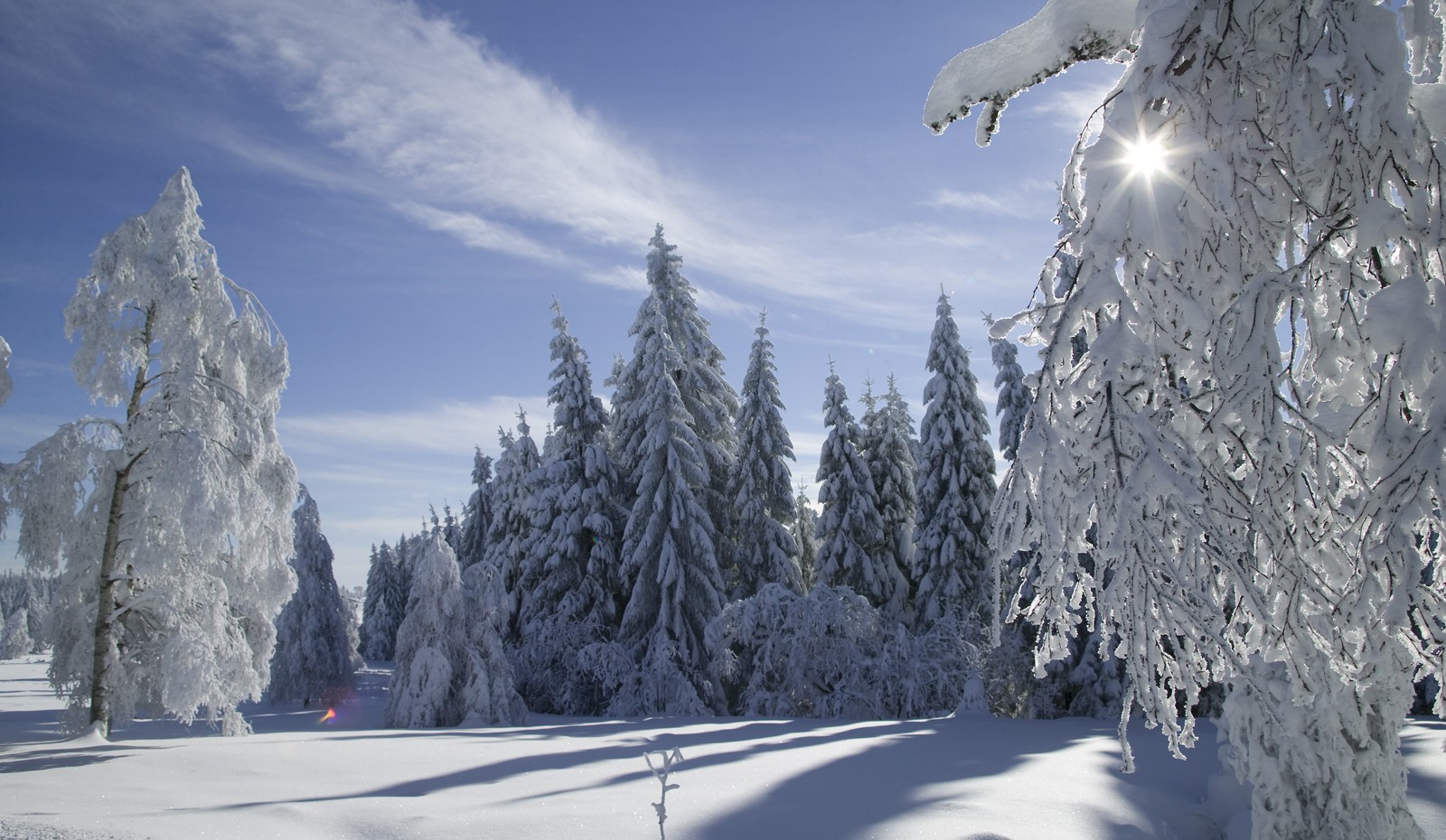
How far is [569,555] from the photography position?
23.7 meters

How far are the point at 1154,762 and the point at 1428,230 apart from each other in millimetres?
9881

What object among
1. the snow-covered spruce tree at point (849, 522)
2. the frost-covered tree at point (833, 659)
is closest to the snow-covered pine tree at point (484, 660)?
the frost-covered tree at point (833, 659)

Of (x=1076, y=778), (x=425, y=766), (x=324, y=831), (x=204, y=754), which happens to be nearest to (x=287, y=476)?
(x=204, y=754)

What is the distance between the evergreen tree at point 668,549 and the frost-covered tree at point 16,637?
6163cm

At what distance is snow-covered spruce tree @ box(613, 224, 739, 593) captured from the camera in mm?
24594

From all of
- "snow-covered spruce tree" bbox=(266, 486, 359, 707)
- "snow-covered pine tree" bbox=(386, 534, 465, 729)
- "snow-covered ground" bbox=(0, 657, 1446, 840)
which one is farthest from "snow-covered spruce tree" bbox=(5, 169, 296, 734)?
"snow-covered spruce tree" bbox=(266, 486, 359, 707)

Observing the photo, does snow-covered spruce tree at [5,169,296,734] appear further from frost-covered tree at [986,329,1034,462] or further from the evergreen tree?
frost-covered tree at [986,329,1034,462]

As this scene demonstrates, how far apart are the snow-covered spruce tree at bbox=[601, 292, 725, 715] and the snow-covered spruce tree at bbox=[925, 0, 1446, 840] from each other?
20.0 meters

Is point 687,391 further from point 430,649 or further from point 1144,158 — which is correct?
point 1144,158

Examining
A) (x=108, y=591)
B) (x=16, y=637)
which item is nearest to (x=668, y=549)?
(x=108, y=591)

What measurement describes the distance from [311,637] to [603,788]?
2630cm

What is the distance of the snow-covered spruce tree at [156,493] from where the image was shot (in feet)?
34.4

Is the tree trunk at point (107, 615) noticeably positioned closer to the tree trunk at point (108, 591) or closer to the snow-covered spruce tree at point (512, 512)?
the tree trunk at point (108, 591)

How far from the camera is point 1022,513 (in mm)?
2561
